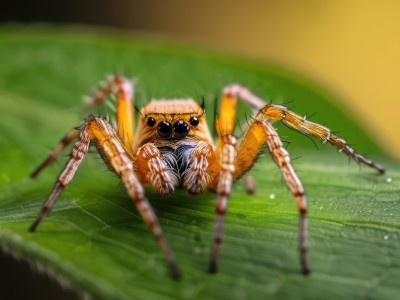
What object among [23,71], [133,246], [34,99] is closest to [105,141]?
[133,246]

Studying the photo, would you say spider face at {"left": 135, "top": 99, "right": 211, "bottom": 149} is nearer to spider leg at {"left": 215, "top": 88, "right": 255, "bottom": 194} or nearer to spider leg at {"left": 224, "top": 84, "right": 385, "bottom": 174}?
spider leg at {"left": 215, "top": 88, "right": 255, "bottom": 194}

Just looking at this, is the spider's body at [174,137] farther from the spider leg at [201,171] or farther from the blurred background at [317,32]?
the blurred background at [317,32]

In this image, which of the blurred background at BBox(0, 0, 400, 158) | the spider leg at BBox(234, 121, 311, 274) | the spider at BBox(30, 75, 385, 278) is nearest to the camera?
the spider leg at BBox(234, 121, 311, 274)

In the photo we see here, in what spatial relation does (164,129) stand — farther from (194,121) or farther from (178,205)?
(178,205)

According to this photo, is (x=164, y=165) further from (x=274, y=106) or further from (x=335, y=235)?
(x=335, y=235)

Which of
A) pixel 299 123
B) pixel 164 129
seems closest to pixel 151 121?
pixel 164 129

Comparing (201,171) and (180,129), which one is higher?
(180,129)

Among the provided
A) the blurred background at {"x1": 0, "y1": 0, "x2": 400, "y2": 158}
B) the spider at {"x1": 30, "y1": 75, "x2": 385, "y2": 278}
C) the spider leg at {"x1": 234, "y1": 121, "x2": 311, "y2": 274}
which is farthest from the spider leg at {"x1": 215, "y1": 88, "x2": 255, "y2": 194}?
the blurred background at {"x1": 0, "y1": 0, "x2": 400, "y2": 158}
